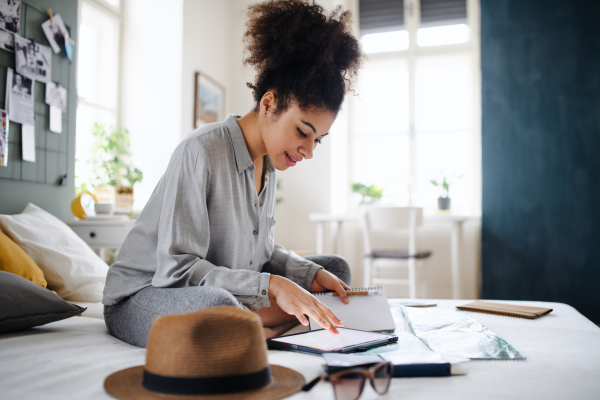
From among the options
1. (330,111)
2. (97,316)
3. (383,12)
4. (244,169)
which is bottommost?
(97,316)

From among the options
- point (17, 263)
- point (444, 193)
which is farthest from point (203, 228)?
point (444, 193)

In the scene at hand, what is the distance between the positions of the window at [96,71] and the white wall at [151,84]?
3.0 inches

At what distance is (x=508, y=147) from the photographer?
3143mm

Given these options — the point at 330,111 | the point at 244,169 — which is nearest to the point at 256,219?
the point at 244,169

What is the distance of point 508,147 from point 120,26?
2896 mm

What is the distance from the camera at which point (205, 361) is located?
0.63m

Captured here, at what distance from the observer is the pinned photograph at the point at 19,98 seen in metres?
1.77

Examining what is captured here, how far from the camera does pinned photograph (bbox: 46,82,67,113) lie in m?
1.98

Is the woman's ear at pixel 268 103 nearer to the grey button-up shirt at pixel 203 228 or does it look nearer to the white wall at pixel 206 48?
the grey button-up shirt at pixel 203 228

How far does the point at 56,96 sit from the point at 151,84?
4.39 ft

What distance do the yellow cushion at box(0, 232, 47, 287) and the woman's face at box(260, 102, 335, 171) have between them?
829mm

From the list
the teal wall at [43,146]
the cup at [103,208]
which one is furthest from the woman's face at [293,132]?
the cup at [103,208]

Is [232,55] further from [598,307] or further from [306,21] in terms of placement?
[598,307]

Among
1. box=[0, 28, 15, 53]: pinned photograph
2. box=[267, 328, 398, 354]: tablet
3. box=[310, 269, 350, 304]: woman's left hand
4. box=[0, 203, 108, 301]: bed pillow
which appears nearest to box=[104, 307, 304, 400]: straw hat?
box=[267, 328, 398, 354]: tablet
